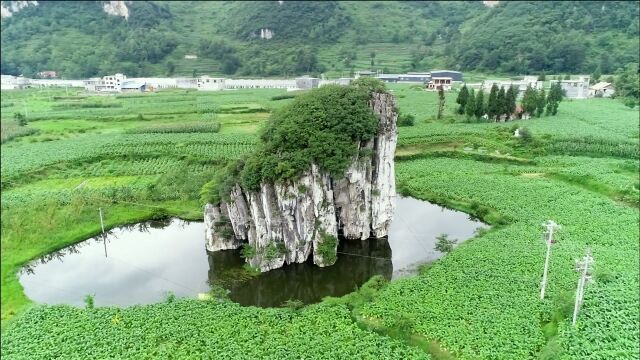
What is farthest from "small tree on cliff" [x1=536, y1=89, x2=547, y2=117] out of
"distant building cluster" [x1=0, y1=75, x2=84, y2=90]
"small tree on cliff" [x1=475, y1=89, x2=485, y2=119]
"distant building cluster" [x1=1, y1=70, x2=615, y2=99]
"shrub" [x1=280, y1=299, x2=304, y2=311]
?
"distant building cluster" [x1=0, y1=75, x2=84, y2=90]

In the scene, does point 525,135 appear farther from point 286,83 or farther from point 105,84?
point 105,84

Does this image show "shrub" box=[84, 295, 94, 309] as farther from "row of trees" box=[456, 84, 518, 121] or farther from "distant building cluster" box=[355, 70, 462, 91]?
"distant building cluster" box=[355, 70, 462, 91]

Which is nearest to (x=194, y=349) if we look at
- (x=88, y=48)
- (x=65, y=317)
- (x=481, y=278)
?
(x=65, y=317)

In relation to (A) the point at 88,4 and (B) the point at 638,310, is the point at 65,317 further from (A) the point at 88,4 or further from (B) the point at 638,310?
(A) the point at 88,4

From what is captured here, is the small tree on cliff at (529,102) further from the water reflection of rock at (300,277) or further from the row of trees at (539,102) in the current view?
the water reflection of rock at (300,277)

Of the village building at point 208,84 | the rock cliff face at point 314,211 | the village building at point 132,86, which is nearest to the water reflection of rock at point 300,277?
the rock cliff face at point 314,211

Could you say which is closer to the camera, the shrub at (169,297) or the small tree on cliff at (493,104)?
the shrub at (169,297)

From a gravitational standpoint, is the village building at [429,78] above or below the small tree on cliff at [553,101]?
above
